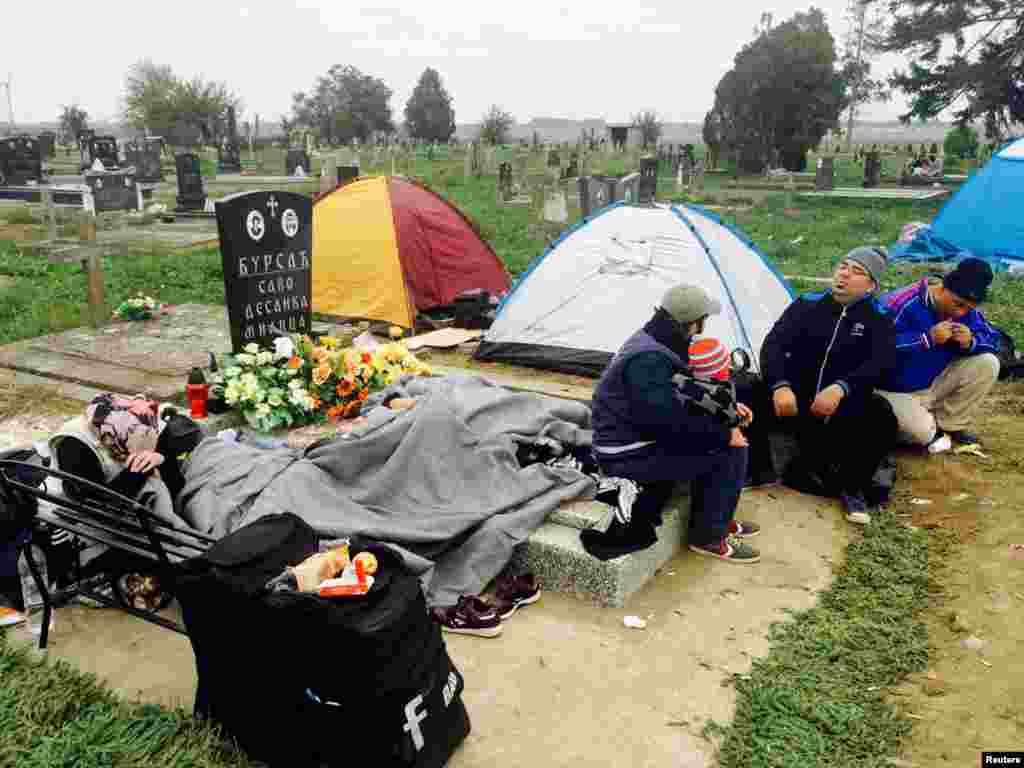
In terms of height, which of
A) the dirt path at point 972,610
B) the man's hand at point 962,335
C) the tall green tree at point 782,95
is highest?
the tall green tree at point 782,95

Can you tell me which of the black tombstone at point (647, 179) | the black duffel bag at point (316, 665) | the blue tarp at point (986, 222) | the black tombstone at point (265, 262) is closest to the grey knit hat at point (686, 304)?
the black duffel bag at point (316, 665)

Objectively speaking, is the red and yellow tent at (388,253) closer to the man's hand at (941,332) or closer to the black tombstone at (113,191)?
the man's hand at (941,332)

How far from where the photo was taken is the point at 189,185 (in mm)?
16062

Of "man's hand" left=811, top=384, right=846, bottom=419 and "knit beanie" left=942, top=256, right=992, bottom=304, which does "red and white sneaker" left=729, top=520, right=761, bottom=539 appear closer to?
"man's hand" left=811, top=384, right=846, bottom=419

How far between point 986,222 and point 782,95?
15992mm

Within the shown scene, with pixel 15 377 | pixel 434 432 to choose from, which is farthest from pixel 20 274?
pixel 434 432

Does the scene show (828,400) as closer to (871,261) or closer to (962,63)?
(871,261)

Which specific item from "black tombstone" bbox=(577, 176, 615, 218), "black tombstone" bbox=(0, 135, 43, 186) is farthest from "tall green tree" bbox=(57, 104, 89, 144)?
"black tombstone" bbox=(577, 176, 615, 218)

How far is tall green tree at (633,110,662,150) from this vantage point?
135 feet

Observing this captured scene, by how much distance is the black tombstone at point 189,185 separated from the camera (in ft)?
52.1

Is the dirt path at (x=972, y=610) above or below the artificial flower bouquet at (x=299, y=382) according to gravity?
below

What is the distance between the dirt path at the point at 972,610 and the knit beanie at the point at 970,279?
1050mm

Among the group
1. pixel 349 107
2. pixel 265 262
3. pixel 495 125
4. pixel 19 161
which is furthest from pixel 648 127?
pixel 265 262

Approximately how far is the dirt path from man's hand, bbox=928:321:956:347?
0.76m
